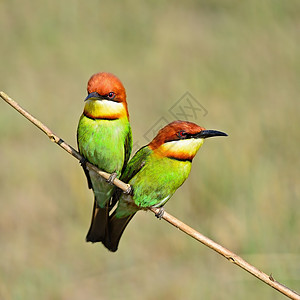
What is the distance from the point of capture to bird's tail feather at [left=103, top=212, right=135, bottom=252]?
251 centimetres

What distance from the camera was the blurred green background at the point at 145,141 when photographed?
11.8 ft

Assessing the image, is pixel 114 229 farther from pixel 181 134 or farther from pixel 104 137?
pixel 181 134

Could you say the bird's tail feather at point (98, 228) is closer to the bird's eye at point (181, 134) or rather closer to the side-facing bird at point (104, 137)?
the side-facing bird at point (104, 137)

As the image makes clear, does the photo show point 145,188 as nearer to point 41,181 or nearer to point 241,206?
point 241,206

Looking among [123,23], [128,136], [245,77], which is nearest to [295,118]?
[245,77]

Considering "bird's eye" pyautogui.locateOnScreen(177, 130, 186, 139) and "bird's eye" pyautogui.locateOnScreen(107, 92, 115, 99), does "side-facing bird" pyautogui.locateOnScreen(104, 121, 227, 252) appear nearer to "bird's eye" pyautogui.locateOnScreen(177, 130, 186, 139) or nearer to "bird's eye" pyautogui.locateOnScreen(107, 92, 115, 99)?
"bird's eye" pyautogui.locateOnScreen(177, 130, 186, 139)

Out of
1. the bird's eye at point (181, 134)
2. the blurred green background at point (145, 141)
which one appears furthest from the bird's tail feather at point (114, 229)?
the blurred green background at point (145, 141)

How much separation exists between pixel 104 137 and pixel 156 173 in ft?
0.87

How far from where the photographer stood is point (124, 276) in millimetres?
3629

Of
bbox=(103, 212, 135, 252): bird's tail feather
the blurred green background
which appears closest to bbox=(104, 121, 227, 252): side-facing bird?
bbox=(103, 212, 135, 252): bird's tail feather

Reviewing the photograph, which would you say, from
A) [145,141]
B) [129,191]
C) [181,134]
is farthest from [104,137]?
[145,141]

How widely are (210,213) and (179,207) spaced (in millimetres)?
218

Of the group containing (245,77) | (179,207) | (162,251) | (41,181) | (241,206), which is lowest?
(41,181)

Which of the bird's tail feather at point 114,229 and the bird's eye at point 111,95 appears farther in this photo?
the bird's tail feather at point 114,229
